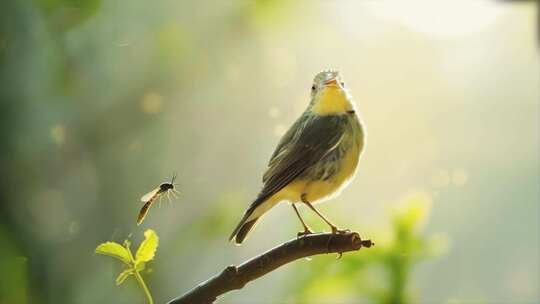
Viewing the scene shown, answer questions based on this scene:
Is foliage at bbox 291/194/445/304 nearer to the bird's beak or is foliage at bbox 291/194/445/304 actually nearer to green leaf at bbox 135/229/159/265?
the bird's beak

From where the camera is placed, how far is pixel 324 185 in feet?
2.08

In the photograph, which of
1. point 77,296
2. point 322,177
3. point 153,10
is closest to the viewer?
point 322,177

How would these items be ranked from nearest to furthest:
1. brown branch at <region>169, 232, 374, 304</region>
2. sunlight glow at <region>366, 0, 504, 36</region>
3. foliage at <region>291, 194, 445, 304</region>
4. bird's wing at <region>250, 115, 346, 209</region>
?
1. brown branch at <region>169, 232, 374, 304</region>
2. bird's wing at <region>250, 115, 346, 209</region>
3. foliage at <region>291, 194, 445, 304</region>
4. sunlight glow at <region>366, 0, 504, 36</region>

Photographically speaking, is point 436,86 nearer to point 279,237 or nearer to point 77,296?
point 279,237

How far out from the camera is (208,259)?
0.86 m

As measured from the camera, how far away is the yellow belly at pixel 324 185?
63cm

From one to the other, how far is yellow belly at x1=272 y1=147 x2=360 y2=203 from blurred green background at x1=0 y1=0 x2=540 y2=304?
0.15 metres

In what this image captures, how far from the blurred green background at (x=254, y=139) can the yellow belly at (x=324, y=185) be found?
0.49ft

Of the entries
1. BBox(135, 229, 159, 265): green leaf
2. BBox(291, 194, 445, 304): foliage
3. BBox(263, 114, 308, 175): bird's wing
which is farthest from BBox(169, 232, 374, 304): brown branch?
BBox(291, 194, 445, 304): foliage

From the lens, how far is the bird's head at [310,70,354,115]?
653 millimetres

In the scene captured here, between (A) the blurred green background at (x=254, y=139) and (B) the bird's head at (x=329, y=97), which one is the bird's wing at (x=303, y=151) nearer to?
(B) the bird's head at (x=329, y=97)

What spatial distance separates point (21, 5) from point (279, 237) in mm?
424

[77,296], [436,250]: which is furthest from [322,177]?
[77,296]

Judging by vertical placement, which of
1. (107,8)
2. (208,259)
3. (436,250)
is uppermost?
(107,8)
